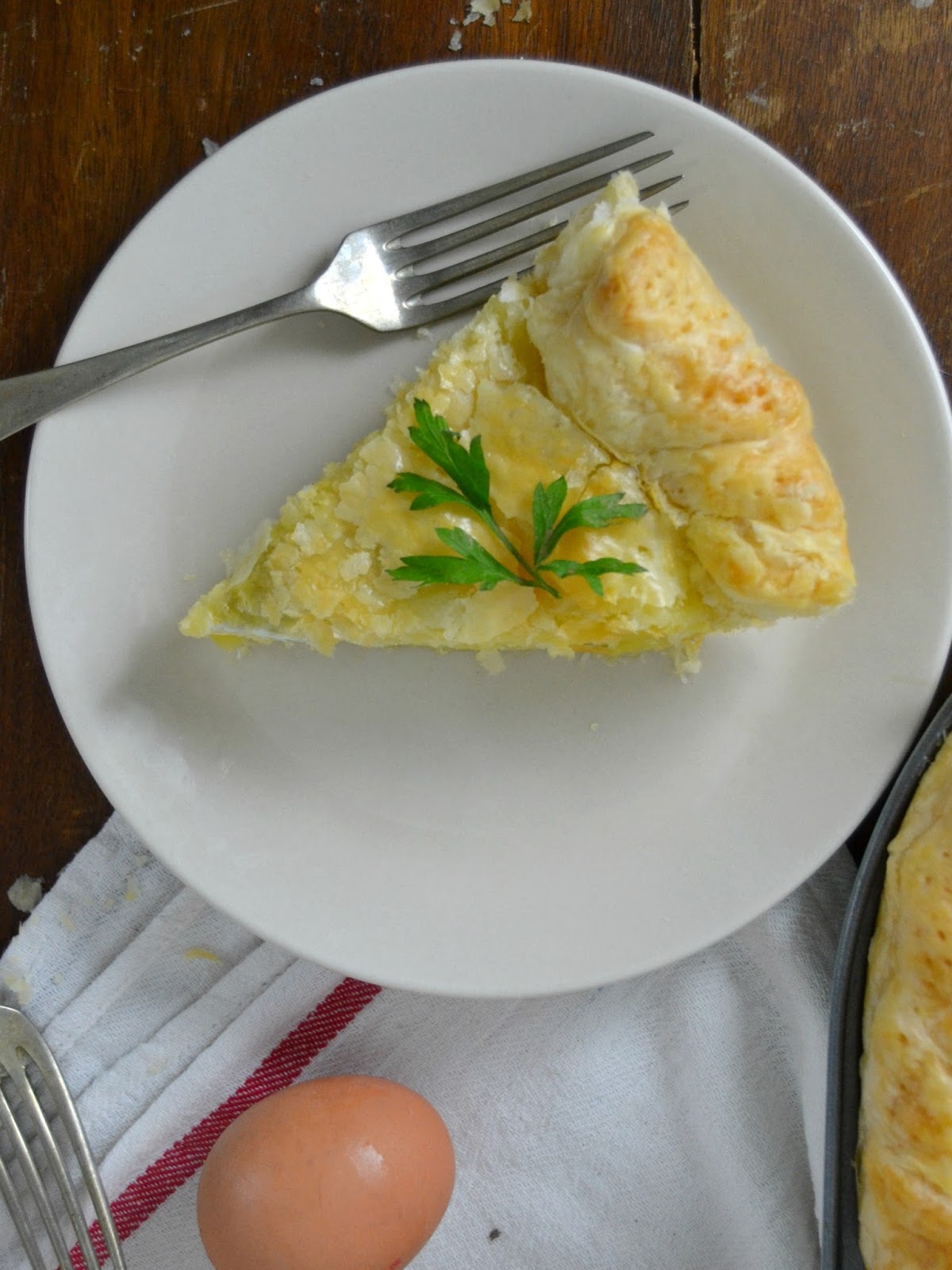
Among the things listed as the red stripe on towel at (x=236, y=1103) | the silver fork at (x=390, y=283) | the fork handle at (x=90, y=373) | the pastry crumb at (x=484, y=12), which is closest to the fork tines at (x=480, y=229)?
the silver fork at (x=390, y=283)

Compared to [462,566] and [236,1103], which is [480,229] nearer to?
[462,566]

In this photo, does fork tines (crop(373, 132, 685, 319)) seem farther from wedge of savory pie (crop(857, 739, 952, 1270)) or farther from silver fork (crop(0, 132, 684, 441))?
wedge of savory pie (crop(857, 739, 952, 1270))

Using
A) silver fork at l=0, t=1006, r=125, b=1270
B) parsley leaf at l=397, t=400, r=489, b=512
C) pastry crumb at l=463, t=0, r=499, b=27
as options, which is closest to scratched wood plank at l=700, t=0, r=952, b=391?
pastry crumb at l=463, t=0, r=499, b=27

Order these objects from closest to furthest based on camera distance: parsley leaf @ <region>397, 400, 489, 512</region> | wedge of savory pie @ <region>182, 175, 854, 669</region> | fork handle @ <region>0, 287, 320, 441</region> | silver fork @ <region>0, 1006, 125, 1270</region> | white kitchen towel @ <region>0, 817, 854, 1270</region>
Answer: wedge of savory pie @ <region>182, 175, 854, 669</region>, parsley leaf @ <region>397, 400, 489, 512</region>, fork handle @ <region>0, 287, 320, 441</region>, silver fork @ <region>0, 1006, 125, 1270</region>, white kitchen towel @ <region>0, 817, 854, 1270</region>

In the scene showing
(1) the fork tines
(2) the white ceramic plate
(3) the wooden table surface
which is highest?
(3) the wooden table surface

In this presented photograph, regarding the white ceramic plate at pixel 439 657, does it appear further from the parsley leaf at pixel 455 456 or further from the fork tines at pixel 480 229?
the parsley leaf at pixel 455 456

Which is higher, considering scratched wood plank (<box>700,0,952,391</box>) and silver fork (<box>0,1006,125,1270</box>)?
scratched wood plank (<box>700,0,952,391</box>)

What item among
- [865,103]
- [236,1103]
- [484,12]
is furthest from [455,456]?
[236,1103]
